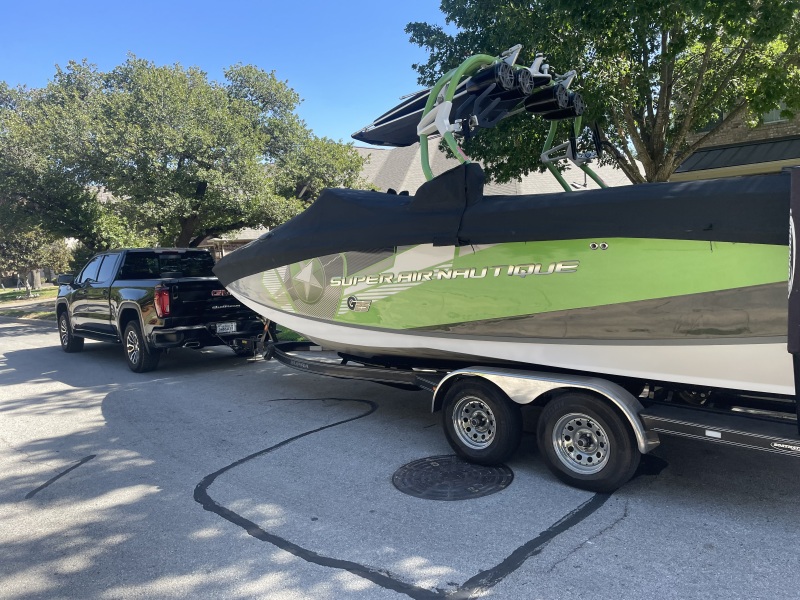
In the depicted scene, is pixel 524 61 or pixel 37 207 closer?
pixel 524 61

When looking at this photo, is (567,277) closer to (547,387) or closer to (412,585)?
(547,387)

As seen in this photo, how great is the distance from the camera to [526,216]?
15.8 ft

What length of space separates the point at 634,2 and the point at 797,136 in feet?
33.7

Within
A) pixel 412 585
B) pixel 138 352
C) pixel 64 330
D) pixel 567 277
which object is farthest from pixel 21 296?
pixel 412 585

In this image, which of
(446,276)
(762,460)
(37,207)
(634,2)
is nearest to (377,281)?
(446,276)

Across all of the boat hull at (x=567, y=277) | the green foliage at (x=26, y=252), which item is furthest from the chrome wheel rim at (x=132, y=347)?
the green foliage at (x=26, y=252)

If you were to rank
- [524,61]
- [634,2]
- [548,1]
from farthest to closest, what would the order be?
[524,61], [548,1], [634,2]

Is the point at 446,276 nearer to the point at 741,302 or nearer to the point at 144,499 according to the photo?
the point at 741,302

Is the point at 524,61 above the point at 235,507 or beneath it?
above

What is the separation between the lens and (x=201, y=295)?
954 centimetres

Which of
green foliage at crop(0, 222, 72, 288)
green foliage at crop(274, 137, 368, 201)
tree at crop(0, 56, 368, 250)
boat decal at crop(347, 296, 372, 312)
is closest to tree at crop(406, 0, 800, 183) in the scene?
boat decal at crop(347, 296, 372, 312)

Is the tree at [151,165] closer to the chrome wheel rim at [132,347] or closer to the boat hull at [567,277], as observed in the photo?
the chrome wheel rim at [132,347]

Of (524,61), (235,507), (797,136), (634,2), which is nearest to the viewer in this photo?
(235,507)

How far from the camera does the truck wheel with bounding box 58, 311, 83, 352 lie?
41.2ft
